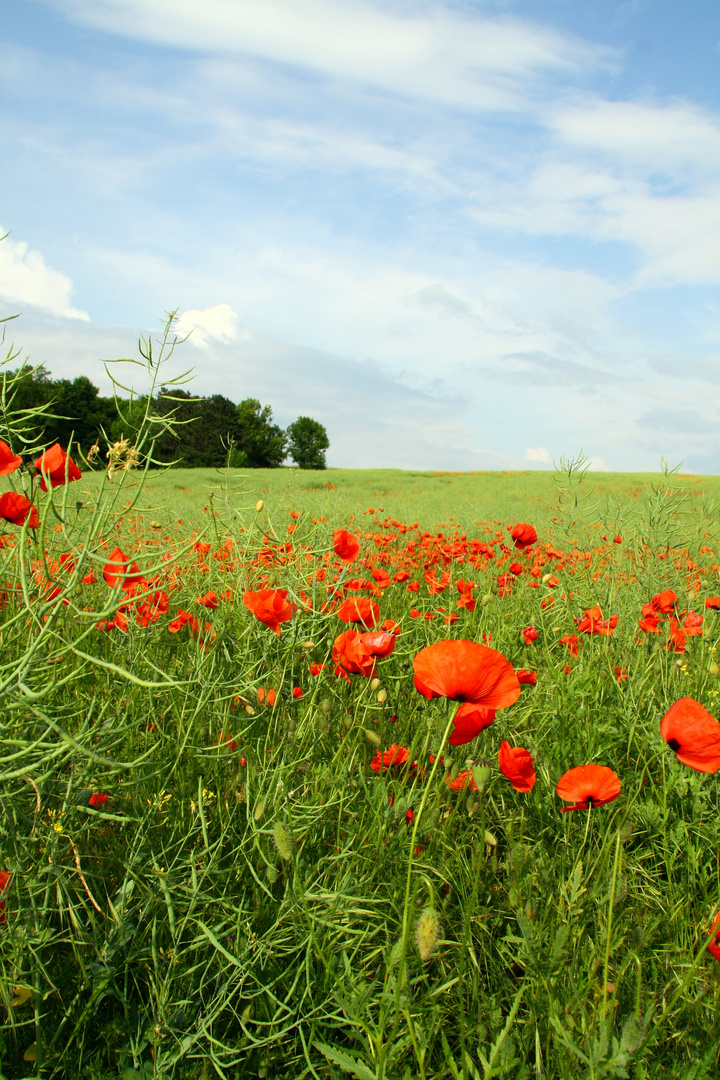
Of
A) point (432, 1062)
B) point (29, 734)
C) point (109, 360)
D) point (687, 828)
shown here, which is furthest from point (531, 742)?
point (109, 360)

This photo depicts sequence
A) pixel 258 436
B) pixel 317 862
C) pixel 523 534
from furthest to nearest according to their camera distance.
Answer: pixel 258 436, pixel 523 534, pixel 317 862

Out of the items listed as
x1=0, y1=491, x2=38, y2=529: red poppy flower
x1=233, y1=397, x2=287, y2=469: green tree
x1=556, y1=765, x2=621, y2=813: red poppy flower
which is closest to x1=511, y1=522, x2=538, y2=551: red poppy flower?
x1=556, y1=765, x2=621, y2=813: red poppy flower

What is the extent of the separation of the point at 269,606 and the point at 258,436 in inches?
1440

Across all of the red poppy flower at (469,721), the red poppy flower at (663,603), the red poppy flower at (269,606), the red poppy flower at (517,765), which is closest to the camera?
the red poppy flower at (469,721)

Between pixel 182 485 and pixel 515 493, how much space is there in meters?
10.5

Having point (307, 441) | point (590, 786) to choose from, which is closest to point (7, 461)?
point (590, 786)

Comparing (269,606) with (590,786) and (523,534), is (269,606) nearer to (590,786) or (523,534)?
(590,786)

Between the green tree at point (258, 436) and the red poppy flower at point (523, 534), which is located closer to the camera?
the red poppy flower at point (523, 534)

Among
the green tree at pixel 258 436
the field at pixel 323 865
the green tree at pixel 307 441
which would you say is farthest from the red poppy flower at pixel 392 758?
the green tree at pixel 307 441

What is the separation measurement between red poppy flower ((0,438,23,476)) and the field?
0.25ft

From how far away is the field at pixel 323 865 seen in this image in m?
0.87

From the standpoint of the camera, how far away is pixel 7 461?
1016mm

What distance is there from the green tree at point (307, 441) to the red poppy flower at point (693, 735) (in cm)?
4265

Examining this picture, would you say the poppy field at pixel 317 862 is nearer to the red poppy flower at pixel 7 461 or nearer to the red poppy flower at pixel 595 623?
the red poppy flower at pixel 7 461
